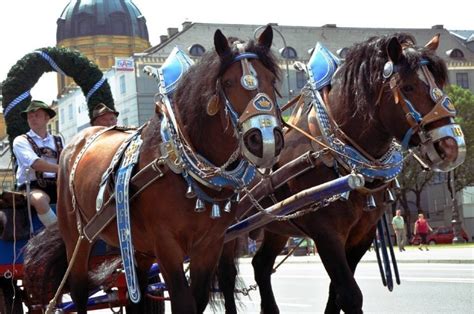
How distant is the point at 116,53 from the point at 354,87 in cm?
6975

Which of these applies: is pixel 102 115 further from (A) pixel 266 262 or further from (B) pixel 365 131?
(B) pixel 365 131

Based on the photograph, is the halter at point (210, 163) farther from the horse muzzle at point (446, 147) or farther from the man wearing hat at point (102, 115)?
the man wearing hat at point (102, 115)

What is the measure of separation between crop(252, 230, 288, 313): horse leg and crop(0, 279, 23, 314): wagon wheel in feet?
7.79

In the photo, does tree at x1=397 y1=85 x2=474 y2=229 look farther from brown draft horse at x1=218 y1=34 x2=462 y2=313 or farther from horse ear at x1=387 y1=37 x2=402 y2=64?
horse ear at x1=387 y1=37 x2=402 y2=64

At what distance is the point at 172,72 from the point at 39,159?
2.05m

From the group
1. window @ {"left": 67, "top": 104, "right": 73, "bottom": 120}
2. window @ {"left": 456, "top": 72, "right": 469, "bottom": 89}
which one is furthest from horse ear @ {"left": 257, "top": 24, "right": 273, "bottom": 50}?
window @ {"left": 456, "top": 72, "right": 469, "bottom": 89}

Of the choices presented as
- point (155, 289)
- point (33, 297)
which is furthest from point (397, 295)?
point (33, 297)

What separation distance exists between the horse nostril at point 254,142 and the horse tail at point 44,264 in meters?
2.95

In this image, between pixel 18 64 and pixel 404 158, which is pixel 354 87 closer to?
pixel 404 158

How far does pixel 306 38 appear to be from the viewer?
70250mm

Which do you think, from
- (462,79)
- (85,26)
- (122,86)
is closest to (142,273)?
(122,86)

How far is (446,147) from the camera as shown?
619cm

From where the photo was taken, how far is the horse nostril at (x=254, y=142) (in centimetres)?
537

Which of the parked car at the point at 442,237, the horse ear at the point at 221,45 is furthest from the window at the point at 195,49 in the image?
the horse ear at the point at 221,45
